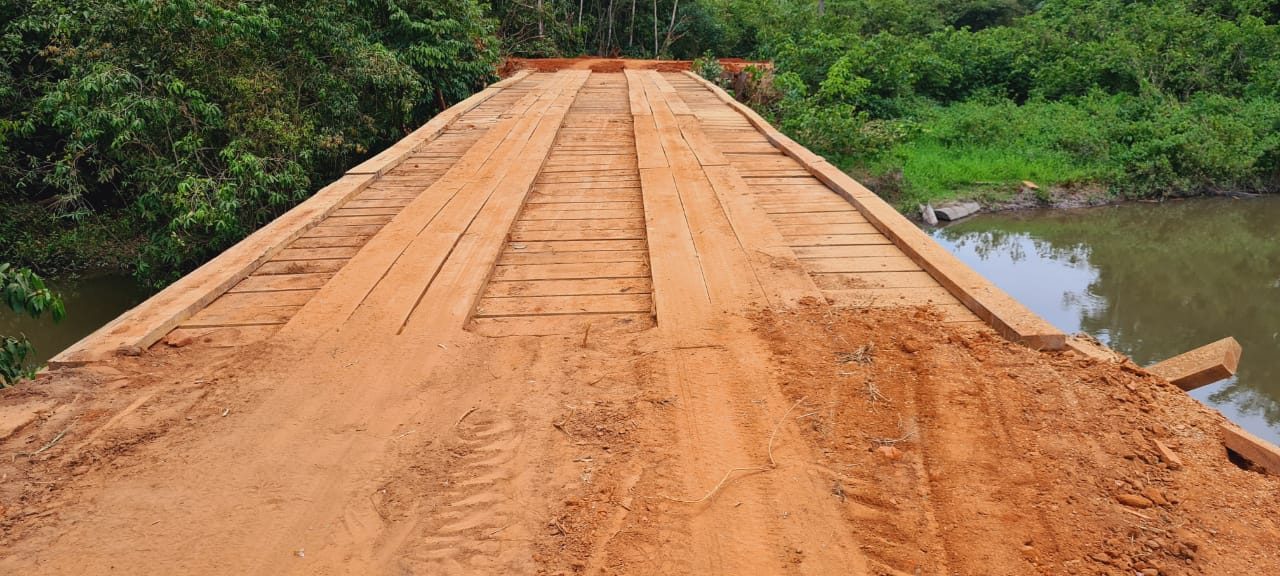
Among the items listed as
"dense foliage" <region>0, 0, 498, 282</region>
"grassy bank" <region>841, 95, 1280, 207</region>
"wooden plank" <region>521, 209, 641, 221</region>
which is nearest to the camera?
"wooden plank" <region>521, 209, 641, 221</region>

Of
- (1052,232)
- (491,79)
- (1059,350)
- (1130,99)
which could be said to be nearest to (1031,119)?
(1130,99)

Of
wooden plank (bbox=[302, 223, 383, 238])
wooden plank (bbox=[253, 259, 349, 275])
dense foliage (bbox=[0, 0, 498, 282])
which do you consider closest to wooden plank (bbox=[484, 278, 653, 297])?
wooden plank (bbox=[253, 259, 349, 275])

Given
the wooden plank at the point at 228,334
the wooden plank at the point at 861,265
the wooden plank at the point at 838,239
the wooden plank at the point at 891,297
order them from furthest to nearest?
the wooden plank at the point at 838,239 → the wooden plank at the point at 861,265 → the wooden plank at the point at 891,297 → the wooden plank at the point at 228,334

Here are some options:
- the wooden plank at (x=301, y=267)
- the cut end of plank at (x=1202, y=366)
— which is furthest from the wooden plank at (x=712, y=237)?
the wooden plank at (x=301, y=267)

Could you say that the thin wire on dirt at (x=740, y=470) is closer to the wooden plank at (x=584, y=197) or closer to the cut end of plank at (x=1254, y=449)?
the cut end of plank at (x=1254, y=449)

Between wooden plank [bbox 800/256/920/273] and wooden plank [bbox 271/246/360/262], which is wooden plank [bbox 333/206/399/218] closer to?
wooden plank [bbox 271/246/360/262]

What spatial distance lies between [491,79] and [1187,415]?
907cm

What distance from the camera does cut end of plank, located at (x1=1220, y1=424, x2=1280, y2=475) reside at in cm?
165

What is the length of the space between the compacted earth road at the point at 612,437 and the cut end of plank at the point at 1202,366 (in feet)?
0.33

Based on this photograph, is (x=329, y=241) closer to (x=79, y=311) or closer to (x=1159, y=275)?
(x=79, y=311)

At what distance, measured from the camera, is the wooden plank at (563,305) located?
2646 millimetres

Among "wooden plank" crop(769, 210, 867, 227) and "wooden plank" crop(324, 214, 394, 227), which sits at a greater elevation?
"wooden plank" crop(769, 210, 867, 227)

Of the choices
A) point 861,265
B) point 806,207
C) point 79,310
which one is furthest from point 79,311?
point 861,265

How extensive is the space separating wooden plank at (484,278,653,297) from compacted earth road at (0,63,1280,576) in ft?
0.07
